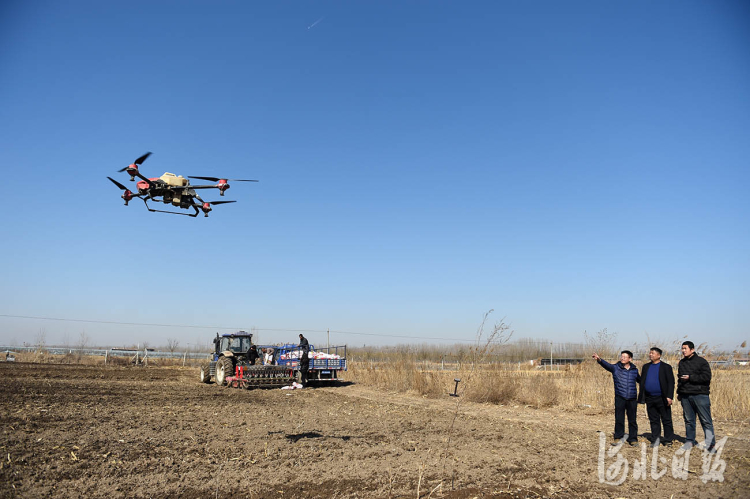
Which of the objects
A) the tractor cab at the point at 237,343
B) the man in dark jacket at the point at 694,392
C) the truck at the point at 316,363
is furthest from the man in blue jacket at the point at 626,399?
the tractor cab at the point at 237,343

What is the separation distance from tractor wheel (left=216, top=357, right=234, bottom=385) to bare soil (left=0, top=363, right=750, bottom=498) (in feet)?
18.8

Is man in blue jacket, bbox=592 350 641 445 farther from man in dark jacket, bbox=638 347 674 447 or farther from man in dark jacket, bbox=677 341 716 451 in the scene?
man in dark jacket, bbox=677 341 716 451

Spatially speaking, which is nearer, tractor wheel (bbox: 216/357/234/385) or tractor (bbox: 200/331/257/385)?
tractor wheel (bbox: 216/357/234/385)

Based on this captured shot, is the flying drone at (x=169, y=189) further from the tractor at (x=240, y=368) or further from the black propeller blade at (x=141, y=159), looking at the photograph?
the tractor at (x=240, y=368)

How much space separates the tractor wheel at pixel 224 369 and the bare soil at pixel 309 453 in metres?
5.74

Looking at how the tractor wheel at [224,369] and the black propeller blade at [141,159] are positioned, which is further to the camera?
the tractor wheel at [224,369]

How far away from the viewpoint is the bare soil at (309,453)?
5.75m

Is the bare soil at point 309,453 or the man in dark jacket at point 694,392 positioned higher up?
the man in dark jacket at point 694,392

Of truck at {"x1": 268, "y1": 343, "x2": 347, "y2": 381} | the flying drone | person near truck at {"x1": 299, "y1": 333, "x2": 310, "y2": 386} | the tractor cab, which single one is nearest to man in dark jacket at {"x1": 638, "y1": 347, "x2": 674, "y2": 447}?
the flying drone

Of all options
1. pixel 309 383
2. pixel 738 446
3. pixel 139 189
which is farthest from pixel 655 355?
pixel 309 383

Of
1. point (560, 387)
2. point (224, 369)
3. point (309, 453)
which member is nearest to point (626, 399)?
point (309, 453)

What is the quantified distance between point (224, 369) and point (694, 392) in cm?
1518

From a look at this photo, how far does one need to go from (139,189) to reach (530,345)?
37735 millimetres

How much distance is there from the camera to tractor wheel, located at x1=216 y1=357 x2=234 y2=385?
18188 mm
